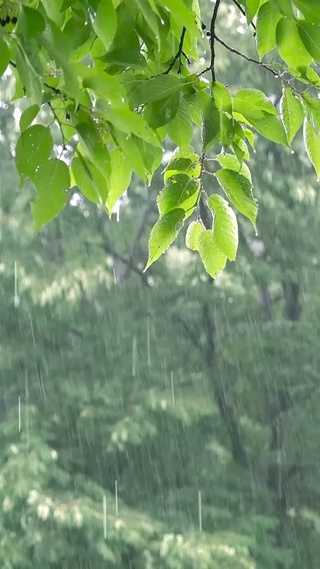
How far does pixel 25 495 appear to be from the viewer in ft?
15.5

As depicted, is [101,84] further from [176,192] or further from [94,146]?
[176,192]

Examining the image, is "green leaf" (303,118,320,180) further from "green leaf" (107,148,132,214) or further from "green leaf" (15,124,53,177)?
"green leaf" (15,124,53,177)

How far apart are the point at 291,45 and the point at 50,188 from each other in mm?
223

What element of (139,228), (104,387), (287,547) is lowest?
(287,547)

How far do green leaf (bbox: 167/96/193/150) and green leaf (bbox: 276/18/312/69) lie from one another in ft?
0.27

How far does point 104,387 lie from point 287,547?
1.39 m

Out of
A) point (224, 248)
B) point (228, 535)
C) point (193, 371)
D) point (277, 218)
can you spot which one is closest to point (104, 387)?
point (193, 371)

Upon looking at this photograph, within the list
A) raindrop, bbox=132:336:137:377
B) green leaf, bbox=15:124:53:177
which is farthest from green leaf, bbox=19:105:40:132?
raindrop, bbox=132:336:137:377

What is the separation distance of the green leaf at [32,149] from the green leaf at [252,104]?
0.19 m

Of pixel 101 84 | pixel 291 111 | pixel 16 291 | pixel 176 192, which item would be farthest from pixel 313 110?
pixel 16 291

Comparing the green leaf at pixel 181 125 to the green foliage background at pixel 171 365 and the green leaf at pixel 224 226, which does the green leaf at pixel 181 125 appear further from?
the green foliage background at pixel 171 365

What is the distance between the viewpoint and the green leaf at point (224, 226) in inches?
30.1

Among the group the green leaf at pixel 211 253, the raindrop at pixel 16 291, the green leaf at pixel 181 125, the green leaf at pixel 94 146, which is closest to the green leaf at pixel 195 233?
the green leaf at pixel 211 253

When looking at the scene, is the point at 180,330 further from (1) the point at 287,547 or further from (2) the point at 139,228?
(1) the point at 287,547
